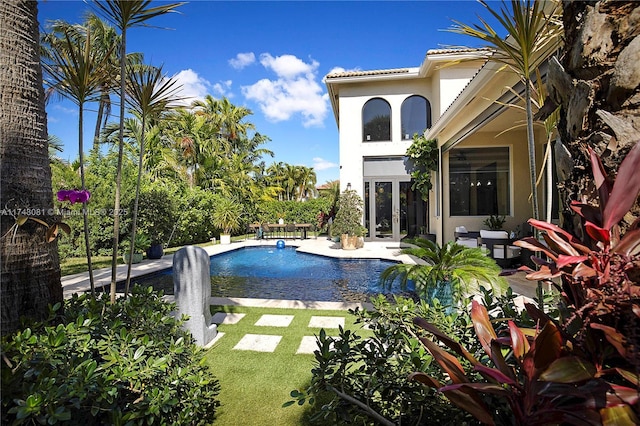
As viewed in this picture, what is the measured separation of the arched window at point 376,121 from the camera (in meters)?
14.5

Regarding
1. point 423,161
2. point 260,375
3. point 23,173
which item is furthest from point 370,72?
point 23,173

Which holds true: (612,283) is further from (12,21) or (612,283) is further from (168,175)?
(168,175)

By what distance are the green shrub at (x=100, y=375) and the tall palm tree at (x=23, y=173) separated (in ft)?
0.75

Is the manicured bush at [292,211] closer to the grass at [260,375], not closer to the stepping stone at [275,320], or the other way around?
the stepping stone at [275,320]

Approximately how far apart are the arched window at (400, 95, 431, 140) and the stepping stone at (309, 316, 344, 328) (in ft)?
37.8

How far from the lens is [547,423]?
3.57ft

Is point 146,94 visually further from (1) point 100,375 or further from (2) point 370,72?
(2) point 370,72

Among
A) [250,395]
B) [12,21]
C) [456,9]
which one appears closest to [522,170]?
[456,9]

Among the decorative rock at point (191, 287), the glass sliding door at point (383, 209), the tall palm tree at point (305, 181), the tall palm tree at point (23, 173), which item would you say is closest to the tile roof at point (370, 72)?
the glass sliding door at point (383, 209)

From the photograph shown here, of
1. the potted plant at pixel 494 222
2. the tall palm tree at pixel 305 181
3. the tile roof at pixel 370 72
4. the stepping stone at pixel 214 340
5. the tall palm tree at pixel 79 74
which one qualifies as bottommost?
the stepping stone at pixel 214 340

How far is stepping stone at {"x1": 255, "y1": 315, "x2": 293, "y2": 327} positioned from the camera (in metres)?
4.66

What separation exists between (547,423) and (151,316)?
2.61 m

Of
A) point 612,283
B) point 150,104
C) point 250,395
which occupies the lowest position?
point 250,395

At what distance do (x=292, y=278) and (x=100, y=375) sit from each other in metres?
6.97
